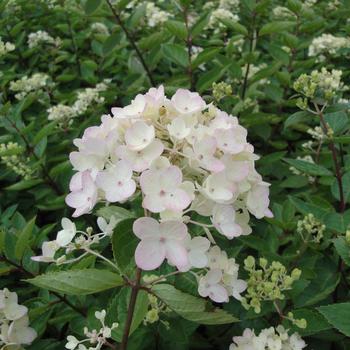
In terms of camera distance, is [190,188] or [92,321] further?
[92,321]

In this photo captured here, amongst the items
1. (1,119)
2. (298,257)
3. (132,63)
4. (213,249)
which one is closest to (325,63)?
(132,63)

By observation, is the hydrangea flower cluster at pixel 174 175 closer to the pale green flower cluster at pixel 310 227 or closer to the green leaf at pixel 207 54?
the pale green flower cluster at pixel 310 227

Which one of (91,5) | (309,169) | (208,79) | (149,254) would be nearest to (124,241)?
(149,254)

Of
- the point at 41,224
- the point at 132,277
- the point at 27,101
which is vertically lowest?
the point at 41,224

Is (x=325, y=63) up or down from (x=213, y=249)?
down

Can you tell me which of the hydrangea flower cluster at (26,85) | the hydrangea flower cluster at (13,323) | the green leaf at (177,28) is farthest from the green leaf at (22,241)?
the green leaf at (177,28)

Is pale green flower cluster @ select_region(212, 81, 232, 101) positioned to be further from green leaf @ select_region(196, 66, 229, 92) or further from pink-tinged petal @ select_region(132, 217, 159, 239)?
pink-tinged petal @ select_region(132, 217, 159, 239)

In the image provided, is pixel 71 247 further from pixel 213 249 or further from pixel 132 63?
pixel 132 63

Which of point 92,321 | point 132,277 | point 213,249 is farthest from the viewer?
point 92,321
